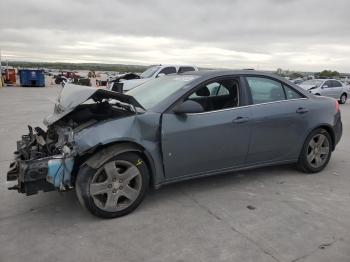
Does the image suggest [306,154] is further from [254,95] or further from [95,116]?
[95,116]

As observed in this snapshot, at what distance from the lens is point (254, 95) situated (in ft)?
15.1

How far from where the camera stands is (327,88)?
19234 mm

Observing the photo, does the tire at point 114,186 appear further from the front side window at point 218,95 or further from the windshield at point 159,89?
the front side window at point 218,95

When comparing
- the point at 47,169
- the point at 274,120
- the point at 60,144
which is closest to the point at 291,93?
the point at 274,120

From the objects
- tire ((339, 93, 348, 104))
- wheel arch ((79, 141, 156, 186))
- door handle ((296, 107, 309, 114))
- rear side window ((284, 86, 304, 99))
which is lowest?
tire ((339, 93, 348, 104))

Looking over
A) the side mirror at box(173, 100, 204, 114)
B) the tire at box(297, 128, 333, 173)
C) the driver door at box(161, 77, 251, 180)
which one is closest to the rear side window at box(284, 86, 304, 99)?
the tire at box(297, 128, 333, 173)

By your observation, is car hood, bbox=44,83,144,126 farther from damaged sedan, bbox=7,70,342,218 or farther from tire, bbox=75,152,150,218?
tire, bbox=75,152,150,218

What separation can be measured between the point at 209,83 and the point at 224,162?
39.5 inches

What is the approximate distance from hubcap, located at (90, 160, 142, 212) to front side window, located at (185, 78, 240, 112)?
1.25 metres

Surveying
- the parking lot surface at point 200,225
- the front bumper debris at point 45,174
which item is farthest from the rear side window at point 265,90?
the front bumper debris at point 45,174

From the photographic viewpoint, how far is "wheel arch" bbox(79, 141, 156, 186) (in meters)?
3.55

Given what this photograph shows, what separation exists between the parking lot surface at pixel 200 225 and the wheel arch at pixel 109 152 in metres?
0.62

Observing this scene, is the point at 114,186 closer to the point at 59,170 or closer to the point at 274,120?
the point at 59,170

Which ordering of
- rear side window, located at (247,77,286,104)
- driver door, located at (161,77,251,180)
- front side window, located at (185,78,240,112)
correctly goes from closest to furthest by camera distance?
driver door, located at (161,77,251,180)
front side window, located at (185,78,240,112)
rear side window, located at (247,77,286,104)
